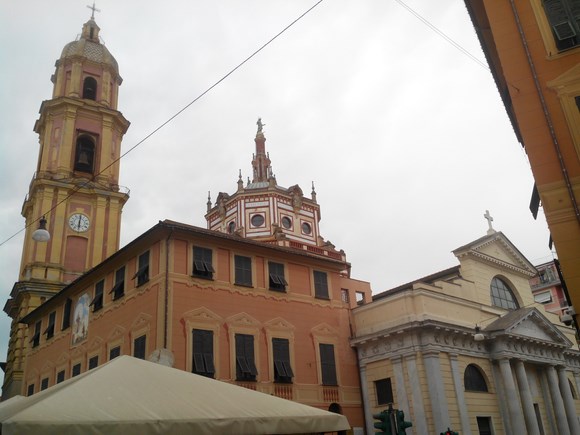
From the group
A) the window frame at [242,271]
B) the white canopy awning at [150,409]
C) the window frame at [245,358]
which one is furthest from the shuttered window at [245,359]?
the white canopy awning at [150,409]

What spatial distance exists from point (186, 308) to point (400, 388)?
412 inches

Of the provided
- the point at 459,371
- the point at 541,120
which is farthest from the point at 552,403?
the point at 541,120

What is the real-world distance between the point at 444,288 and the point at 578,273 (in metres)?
14.6

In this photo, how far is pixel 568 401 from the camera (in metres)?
29.8

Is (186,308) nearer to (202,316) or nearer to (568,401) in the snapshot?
(202,316)

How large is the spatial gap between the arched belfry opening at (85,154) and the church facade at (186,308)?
2.03 metres

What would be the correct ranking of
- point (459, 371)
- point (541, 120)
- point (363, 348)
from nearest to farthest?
point (541, 120), point (459, 371), point (363, 348)

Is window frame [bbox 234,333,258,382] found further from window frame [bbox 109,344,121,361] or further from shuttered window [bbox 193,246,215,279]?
window frame [bbox 109,344,121,361]

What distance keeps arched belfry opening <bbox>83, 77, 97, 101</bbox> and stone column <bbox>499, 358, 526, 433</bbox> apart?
37.8m

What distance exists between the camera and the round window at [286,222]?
49.6 metres

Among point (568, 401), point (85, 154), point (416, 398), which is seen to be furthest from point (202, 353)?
point (85, 154)

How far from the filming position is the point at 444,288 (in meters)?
27.7

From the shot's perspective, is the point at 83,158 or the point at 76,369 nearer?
the point at 76,369

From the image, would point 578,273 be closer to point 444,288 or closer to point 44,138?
point 444,288
